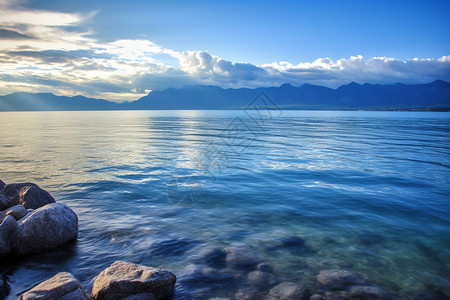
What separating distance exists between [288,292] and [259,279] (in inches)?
36.9

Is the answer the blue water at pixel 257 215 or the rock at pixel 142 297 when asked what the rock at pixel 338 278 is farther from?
the rock at pixel 142 297

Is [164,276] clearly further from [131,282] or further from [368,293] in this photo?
[368,293]

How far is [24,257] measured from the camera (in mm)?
8914

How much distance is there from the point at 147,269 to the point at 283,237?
5.82 m

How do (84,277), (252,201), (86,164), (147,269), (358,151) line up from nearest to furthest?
(147,269), (84,277), (252,201), (86,164), (358,151)

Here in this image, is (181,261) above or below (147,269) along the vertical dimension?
below

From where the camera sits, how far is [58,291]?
19.5ft

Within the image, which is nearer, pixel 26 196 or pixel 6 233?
pixel 6 233

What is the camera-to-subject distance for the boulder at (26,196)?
40.1 feet

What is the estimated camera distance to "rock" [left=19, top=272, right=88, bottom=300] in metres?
5.88

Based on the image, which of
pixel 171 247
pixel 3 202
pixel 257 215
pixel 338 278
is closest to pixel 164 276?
pixel 171 247

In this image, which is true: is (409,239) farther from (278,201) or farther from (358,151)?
(358,151)

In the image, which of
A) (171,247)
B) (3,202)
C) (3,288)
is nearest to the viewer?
(3,288)

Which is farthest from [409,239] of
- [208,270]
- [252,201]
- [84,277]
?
[84,277]
